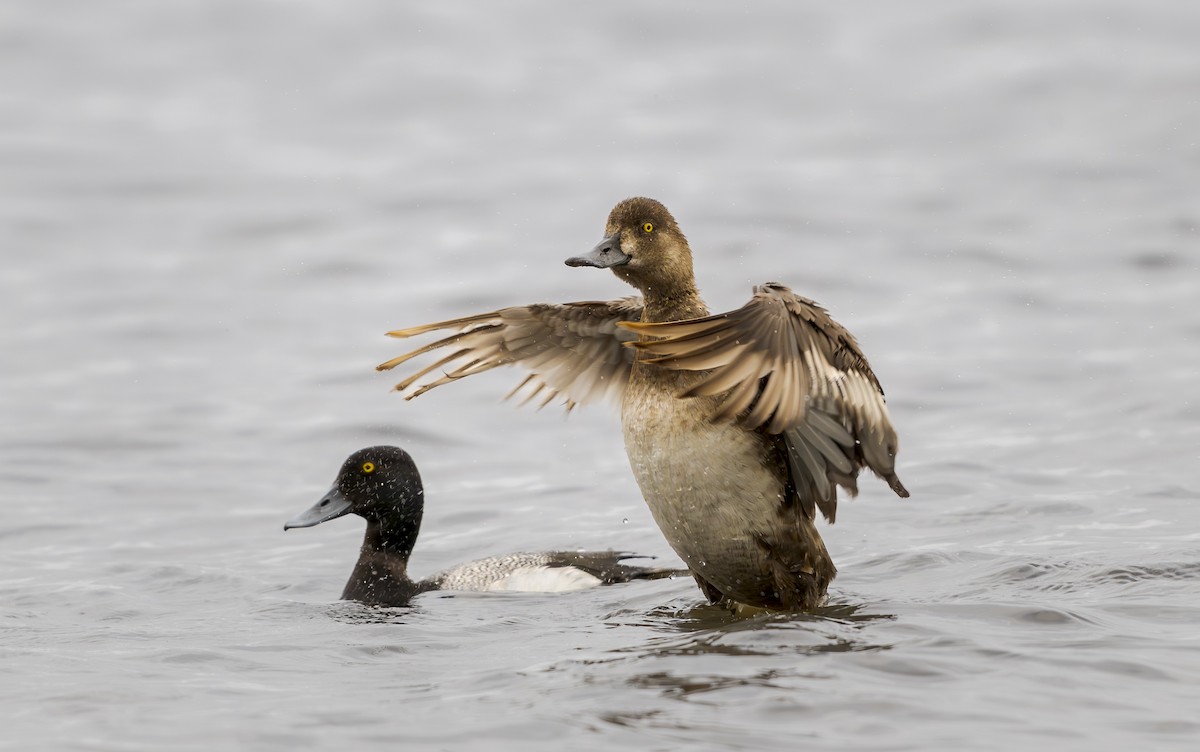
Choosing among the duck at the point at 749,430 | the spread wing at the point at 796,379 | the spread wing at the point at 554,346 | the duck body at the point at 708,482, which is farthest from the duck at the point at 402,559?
the spread wing at the point at 796,379

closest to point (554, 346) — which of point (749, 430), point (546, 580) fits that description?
point (546, 580)

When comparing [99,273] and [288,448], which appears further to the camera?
[99,273]

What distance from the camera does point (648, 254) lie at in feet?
24.6

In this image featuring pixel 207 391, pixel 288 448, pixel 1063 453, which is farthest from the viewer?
pixel 207 391

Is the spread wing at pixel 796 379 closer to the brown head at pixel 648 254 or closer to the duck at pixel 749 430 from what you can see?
the duck at pixel 749 430

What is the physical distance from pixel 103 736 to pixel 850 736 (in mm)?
2643

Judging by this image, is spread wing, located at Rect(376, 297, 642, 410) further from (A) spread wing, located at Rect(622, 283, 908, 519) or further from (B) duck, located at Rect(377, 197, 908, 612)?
(A) spread wing, located at Rect(622, 283, 908, 519)

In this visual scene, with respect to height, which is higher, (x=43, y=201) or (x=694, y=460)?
(x=43, y=201)

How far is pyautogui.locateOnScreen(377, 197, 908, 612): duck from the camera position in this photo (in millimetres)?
6406

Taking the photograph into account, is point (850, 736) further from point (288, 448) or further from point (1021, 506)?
point (288, 448)

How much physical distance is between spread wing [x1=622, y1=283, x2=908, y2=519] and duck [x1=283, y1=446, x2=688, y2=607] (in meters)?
2.33

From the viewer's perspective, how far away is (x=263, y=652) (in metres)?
7.37

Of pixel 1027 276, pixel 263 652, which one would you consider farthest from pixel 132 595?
pixel 1027 276

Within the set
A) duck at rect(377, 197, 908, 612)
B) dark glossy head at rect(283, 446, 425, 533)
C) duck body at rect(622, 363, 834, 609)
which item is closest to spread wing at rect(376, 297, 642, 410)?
duck at rect(377, 197, 908, 612)
